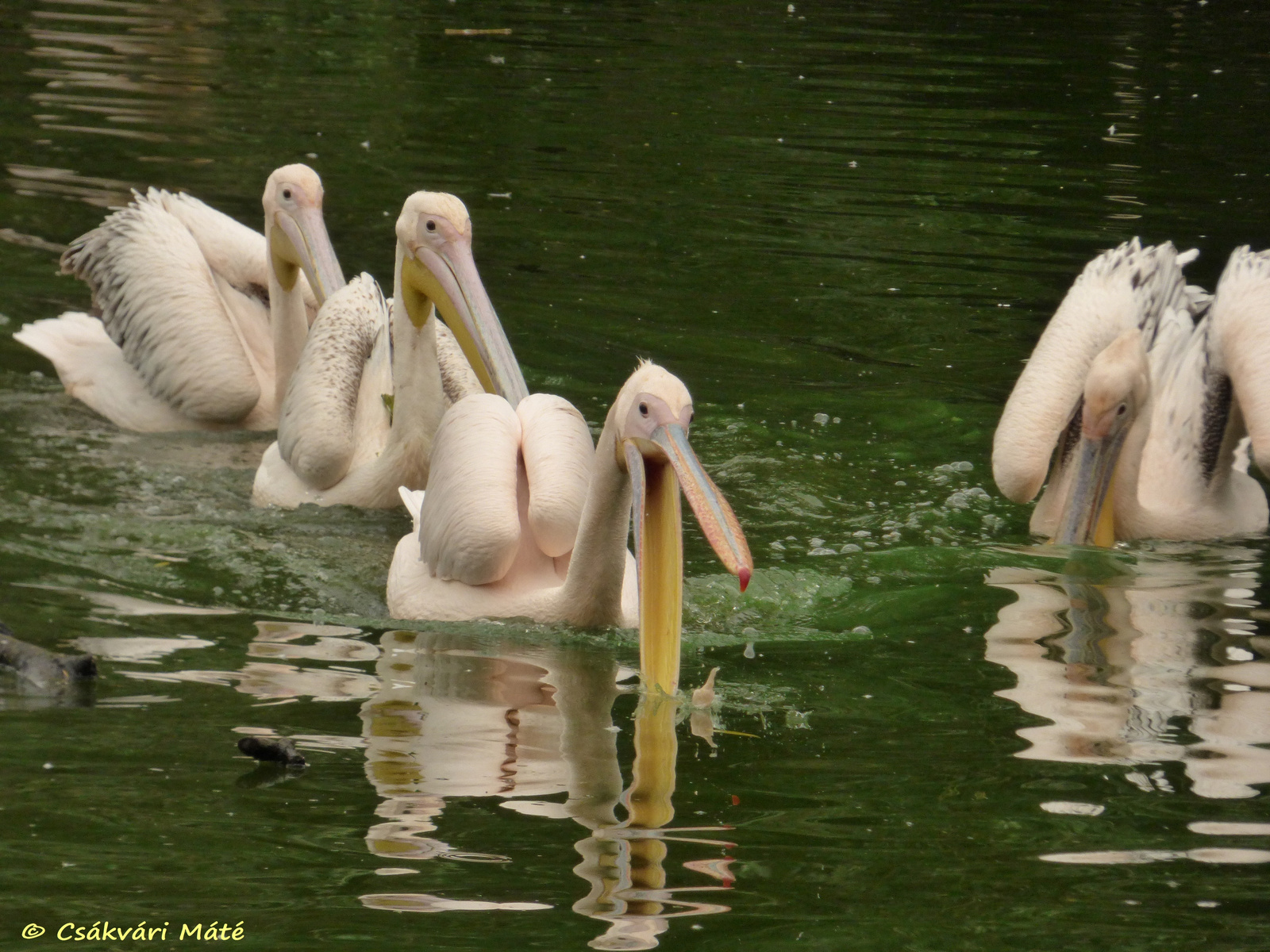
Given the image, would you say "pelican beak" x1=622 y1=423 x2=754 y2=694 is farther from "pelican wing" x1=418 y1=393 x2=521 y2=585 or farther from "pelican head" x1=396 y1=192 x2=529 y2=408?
"pelican head" x1=396 y1=192 x2=529 y2=408

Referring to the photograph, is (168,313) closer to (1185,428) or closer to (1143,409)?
(1143,409)

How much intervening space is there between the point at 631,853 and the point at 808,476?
3.17m

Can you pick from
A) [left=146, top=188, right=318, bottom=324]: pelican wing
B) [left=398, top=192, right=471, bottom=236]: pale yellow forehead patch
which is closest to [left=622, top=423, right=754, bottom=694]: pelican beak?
[left=398, top=192, right=471, bottom=236]: pale yellow forehead patch

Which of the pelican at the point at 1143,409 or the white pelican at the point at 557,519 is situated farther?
the pelican at the point at 1143,409

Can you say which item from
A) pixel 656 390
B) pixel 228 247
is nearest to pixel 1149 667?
pixel 656 390

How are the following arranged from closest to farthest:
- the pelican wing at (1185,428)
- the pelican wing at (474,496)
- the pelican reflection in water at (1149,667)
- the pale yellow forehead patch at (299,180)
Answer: the pelican reflection in water at (1149,667), the pelican wing at (474,496), the pelican wing at (1185,428), the pale yellow forehead patch at (299,180)

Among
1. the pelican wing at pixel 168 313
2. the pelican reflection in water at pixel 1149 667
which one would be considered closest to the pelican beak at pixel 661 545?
the pelican reflection in water at pixel 1149 667

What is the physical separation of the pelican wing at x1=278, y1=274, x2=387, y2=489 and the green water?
207 mm

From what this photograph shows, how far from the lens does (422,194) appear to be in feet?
18.2

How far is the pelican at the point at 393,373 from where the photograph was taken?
5.51 m

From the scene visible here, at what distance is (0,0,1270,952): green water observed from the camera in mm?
3043

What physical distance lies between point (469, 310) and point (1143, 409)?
84.2 inches

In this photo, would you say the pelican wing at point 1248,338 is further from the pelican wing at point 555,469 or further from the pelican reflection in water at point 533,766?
the pelican reflection in water at point 533,766

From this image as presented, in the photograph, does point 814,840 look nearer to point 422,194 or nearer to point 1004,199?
point 422,194
